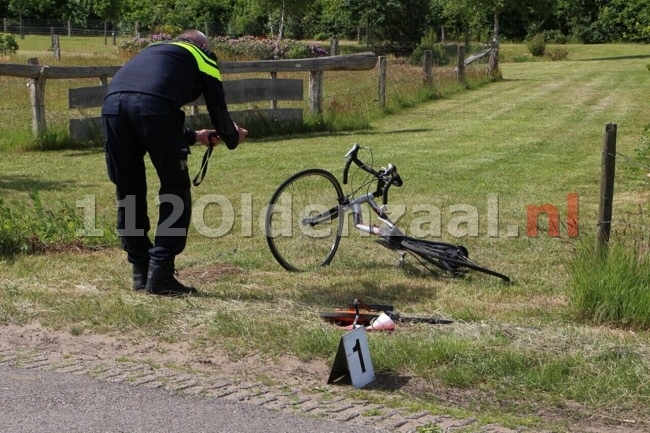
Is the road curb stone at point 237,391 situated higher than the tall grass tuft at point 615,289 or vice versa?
the tall grass tuft at point 615,289

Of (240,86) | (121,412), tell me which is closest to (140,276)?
(121,412)

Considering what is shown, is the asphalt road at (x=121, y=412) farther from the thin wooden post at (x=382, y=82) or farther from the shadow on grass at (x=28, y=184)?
the thin wooden post at (x=382, y=82)

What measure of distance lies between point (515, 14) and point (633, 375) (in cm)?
6159

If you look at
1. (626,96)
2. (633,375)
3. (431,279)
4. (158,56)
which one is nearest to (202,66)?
(158,56)

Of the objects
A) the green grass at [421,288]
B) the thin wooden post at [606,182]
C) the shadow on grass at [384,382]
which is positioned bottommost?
the shadow on grass at [384,382]

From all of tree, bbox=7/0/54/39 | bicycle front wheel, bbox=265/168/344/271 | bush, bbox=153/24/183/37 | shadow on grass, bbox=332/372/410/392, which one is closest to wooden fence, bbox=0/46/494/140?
bush, bbox=153/24/183/37

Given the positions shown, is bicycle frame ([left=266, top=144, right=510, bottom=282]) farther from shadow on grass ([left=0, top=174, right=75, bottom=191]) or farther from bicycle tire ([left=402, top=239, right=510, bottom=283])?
shadow on grass ([left=0, top=174, right=75, bottom=191])

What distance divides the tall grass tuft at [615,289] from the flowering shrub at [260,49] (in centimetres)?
3127

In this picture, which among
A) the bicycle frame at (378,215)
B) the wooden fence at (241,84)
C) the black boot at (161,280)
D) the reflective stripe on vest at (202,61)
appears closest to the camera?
the reflective stripe on vest at (202,61)

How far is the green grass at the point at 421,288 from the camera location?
18.2 feet

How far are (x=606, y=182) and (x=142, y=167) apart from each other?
3259 mm

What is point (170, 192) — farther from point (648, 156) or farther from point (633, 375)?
point (648, 156)

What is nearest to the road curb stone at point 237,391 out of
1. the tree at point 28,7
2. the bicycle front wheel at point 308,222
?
the bicycle front wheel at point 308,222

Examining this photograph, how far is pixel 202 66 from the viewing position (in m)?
7.00
